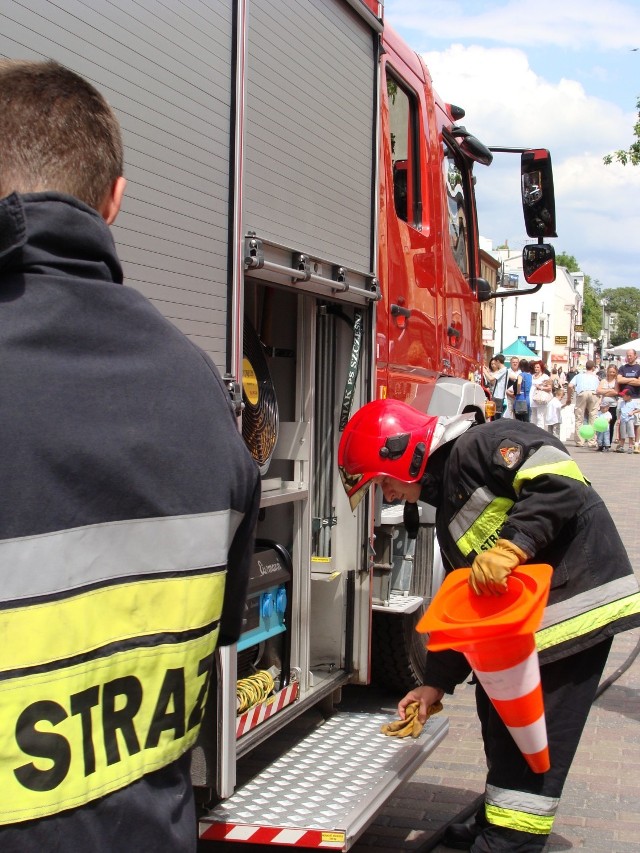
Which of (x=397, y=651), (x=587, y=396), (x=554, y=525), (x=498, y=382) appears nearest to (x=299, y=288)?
(x=554, y=525)

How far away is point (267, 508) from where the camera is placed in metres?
4.29

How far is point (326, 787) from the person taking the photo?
3.61m

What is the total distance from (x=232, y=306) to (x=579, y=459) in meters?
19.1

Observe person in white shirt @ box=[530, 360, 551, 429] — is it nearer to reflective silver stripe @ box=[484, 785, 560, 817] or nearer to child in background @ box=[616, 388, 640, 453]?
child in background @ box=[616, 388, 640, 453]

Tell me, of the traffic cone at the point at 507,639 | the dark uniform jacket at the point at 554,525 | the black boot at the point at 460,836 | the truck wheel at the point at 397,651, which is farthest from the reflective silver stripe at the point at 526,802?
the truck wheel at the point at 397,651

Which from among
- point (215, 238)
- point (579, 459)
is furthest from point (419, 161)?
point (579, 459)

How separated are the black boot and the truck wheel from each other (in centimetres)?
132

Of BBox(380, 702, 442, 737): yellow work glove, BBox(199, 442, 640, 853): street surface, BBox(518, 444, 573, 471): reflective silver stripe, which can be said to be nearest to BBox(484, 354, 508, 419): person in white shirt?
BBox(199, 442, 640, 853): street surface

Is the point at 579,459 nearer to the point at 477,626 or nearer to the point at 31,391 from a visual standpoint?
the point at 477,626

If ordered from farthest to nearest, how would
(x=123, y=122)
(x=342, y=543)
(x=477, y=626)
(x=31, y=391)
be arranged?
(x=342, y=543), (x=477, y=626), (x=123, y=122), (x=31, y=391)

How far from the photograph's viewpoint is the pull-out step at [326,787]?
320 cm

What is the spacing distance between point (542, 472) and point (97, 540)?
2008 millimetres

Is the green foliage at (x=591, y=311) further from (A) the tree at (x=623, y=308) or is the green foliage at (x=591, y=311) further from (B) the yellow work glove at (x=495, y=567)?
(B) the yellow work glove at (x=495, y=567)

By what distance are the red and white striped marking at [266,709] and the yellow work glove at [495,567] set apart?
3.38 ft
